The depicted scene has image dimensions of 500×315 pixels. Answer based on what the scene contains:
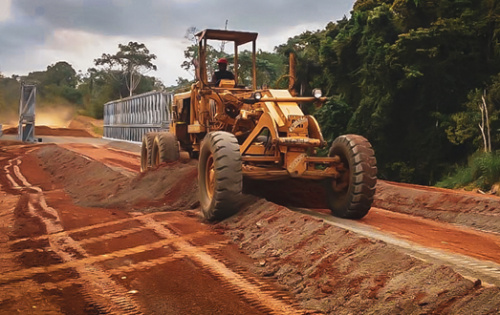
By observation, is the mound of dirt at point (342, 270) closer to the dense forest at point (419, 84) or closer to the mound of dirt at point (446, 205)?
the mound of dirt at point (446, 205)

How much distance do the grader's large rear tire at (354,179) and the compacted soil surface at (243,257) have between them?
25 centimetres

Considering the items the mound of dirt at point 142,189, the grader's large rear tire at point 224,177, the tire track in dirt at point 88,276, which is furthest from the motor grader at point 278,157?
the tire track in dirt at point 88,276

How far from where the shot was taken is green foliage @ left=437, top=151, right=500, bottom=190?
1352 cm

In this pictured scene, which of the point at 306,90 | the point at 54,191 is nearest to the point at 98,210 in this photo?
the point at 54,191

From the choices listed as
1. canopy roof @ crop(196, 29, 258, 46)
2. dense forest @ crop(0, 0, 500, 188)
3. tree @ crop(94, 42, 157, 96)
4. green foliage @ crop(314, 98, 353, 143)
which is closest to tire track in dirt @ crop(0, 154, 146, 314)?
canopy roof @ crop(196, 29, 258, 46)

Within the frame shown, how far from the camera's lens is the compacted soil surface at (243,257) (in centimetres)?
446

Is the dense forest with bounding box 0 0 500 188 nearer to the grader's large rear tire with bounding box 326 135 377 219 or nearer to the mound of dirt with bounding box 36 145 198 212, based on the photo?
the mound of dirt with bounding box 36 145 198 212

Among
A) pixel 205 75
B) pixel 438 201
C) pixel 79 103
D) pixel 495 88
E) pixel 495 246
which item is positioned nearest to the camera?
pixel 495 246

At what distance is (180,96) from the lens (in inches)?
511

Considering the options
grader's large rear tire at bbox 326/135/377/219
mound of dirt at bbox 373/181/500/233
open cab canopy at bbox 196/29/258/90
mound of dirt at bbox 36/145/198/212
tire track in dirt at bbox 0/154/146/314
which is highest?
open cab canopy at bbox 196/29/258/90

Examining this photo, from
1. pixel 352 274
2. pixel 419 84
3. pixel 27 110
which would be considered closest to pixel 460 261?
pixel 352 274

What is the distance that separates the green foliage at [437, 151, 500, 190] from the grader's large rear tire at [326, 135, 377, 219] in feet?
22.0

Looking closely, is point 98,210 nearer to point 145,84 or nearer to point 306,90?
point 306,90

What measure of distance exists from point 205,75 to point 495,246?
19.3 ft
